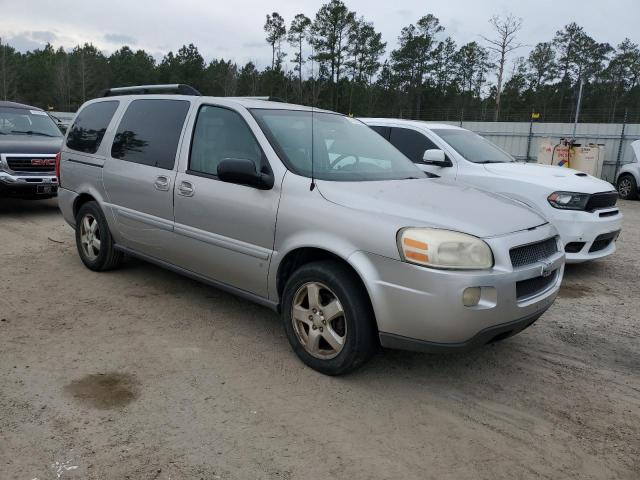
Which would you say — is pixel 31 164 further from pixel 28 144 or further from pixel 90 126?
pixel 90 126

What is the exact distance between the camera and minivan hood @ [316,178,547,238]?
321cm

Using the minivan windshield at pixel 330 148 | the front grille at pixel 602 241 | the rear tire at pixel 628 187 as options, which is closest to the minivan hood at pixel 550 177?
the front grille at pixel 602 241

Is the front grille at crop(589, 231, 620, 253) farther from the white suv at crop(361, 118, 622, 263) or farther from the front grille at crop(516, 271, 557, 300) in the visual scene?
the front grille at crop(516, 271, 557, 300)

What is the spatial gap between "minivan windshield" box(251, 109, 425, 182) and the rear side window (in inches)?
33.9

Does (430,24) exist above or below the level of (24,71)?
above

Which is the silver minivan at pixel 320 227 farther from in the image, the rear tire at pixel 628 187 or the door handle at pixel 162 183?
the rear tire at pixel 628 187

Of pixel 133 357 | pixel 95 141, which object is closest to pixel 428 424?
pixel 133 357

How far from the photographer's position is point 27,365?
3543 mm

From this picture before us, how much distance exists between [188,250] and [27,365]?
140 cm

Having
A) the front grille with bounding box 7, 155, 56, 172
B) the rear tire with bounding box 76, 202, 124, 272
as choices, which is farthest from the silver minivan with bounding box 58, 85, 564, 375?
the front grille with bounding box 7, 155, 56, 172

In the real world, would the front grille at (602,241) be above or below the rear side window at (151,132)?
below

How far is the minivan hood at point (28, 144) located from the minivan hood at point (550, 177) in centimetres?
688

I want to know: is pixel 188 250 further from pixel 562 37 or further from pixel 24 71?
pixel 24 71

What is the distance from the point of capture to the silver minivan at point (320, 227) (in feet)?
10.1
